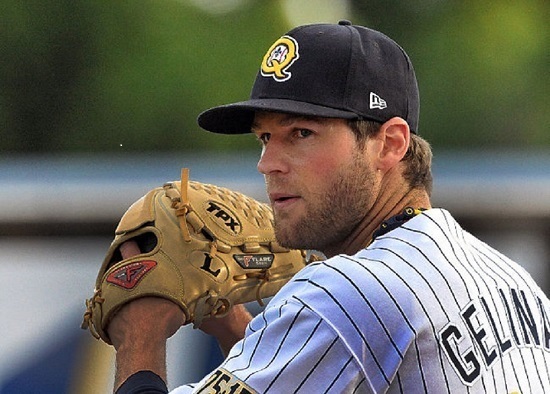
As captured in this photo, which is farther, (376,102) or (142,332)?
(142,332)

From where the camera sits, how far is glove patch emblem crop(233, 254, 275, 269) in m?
2.27

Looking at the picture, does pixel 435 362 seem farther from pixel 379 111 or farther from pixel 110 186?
pixel 110 186

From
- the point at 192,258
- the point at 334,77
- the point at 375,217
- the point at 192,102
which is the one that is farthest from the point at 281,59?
the point at 192,102

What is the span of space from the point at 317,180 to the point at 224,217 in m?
0.36

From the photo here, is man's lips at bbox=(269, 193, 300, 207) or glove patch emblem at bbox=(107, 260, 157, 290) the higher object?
man's lips at bbox=(269, 193, 300, 207)

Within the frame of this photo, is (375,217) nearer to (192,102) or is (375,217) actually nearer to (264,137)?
(264,137)

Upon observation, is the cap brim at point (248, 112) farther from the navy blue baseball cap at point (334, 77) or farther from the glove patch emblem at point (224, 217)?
the glove patch emblem at point (224, 217)

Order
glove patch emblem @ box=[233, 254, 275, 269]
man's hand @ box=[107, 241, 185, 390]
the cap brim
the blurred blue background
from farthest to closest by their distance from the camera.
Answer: the blurred blue background < glove patch emblem @ box=[233, 254, 275, 269] < man's hand @ box=[107, 241, 185, 390] < the cap brim

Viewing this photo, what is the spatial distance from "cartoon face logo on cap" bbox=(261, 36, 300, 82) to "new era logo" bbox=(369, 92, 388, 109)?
15cm

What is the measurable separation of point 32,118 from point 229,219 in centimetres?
178

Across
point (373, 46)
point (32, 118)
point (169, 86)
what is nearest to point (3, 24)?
point (32, 118)

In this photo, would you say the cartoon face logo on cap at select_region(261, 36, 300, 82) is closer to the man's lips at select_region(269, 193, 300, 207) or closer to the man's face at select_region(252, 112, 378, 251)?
the man's face at select_region(252, 112, 378, 251)

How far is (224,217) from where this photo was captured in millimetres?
2285

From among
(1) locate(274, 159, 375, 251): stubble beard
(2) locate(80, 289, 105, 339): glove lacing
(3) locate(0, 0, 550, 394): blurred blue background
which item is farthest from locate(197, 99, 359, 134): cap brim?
(3) locate(0, 0, 550, 394): blurred blue background
